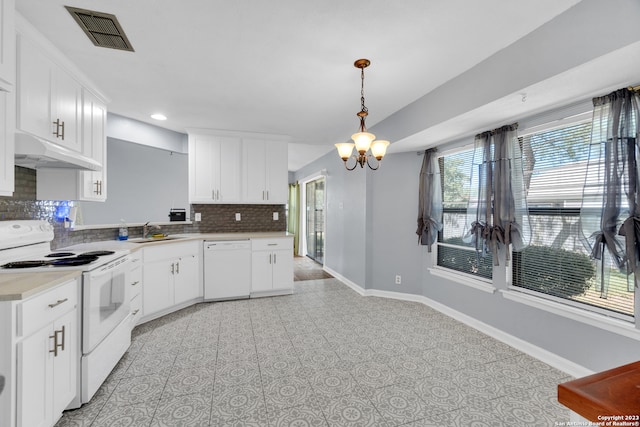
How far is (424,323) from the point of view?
322 cm

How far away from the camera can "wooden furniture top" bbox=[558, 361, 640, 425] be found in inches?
24.9

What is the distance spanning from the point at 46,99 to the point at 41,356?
5.73ft

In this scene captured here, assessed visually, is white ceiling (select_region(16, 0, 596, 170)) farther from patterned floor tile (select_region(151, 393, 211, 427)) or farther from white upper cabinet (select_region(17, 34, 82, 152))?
patterned floor tile (select_region(151, 393, 211, 427))

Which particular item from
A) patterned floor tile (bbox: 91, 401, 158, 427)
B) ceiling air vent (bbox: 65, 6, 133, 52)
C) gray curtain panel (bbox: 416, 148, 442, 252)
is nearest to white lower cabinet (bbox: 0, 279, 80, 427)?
patterned floor tile (bbox: 91, 401, 158, 427)

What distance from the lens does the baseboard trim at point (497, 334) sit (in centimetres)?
224

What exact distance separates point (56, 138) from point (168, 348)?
1976mm

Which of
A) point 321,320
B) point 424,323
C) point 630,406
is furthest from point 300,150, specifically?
point 630,406

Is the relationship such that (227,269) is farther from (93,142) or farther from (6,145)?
(6,145)

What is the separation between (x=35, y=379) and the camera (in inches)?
55.4

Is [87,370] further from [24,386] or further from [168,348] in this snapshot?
[168,348]

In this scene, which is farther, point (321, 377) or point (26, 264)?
point (321, 377)

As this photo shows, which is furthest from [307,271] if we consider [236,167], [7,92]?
[7,92]

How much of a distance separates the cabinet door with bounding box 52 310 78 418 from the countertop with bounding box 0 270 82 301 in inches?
9.4

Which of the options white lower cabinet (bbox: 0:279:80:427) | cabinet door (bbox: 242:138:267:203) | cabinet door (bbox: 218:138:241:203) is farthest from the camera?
cabinet door (bbox: 242:138:267:203)
